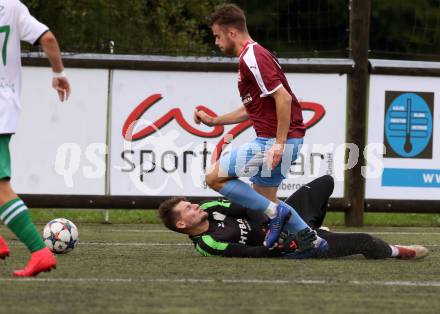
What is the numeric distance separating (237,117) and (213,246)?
1.14 m

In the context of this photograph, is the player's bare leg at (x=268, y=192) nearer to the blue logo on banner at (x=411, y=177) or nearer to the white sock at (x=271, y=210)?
the white sock at (x=271, y=210)

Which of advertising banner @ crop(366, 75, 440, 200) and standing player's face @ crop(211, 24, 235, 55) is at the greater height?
standing player's face @ crop(211, 24, 235, 55)

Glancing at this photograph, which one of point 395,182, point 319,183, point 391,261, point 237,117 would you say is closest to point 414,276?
point 391,261

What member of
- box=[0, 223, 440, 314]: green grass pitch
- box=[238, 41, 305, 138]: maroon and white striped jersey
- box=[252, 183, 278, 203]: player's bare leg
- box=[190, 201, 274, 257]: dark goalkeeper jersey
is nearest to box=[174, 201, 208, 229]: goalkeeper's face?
box=[190, 201, 274, 257]: dark goalkeeper jersey

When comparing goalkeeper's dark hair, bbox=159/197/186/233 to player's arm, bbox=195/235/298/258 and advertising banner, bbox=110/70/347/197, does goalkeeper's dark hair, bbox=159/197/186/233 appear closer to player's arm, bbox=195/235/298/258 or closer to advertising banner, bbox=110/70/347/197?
player's arm, bbox=195/235/298/258

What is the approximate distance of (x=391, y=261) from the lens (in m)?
8.86

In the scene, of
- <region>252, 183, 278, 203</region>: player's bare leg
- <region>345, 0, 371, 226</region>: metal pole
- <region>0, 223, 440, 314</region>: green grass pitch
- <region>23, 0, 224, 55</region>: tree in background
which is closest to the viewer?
<region>0, 223, 440, 314</region>: green grass pitch

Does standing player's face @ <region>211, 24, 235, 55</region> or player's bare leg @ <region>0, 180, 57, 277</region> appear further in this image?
standing player's face @ <region>211, 24, 235, 55</region>

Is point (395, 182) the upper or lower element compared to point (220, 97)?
lower

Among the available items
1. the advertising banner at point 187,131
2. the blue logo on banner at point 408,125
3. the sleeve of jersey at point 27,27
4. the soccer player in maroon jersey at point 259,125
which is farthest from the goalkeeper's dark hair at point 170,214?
the blue logo on banner at point 408,125

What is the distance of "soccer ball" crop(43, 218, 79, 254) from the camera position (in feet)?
30.3

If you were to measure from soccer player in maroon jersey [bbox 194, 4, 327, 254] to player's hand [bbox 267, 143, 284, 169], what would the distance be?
4 centimetres

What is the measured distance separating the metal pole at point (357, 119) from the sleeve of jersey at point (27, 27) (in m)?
7.00

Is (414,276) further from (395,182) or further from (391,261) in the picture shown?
(395,182)
